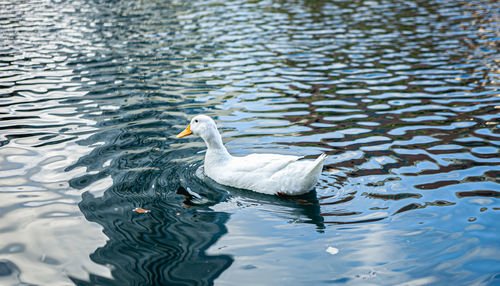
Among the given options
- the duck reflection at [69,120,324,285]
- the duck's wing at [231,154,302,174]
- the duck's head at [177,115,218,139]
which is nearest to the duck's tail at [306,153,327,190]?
the duck reflection at [69,120,324,285]

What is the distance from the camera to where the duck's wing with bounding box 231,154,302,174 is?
725 cm

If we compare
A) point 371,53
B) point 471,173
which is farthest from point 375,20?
point 471,173

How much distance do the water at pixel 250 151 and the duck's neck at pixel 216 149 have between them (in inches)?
18.8

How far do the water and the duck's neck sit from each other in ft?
1.57

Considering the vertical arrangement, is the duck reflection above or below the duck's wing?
below

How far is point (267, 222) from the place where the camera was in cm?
638

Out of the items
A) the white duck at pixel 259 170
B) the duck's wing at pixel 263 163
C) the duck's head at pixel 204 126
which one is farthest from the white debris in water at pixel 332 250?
the duck's head at pixel 204 126

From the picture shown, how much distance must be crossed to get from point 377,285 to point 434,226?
5.30 ft

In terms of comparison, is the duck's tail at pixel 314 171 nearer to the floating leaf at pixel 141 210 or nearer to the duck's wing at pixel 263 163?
the duck's wing at pixel 263 163

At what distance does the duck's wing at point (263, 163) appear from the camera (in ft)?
23.8

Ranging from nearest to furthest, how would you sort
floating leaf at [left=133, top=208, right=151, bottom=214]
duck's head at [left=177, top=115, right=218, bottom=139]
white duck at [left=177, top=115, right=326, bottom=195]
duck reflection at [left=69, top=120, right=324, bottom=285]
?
1. duck reflection at [left=69, top=120, right=324, bottom=285]
2. floating leaf at [left=133, top=208, right=151, bottom=214]
3. white duck at [left=177, top=115, right=326, bottom=195]
4. duck's head at [left=177, top=115, right=218, bottom=139]

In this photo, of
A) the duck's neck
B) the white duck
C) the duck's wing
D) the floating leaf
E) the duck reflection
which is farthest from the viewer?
the duck's neck

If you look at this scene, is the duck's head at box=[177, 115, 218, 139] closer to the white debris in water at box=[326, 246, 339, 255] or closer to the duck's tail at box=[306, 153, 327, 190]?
the duck's tail at box=[306, 153, 327, 190]

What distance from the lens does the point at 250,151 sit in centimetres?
908
